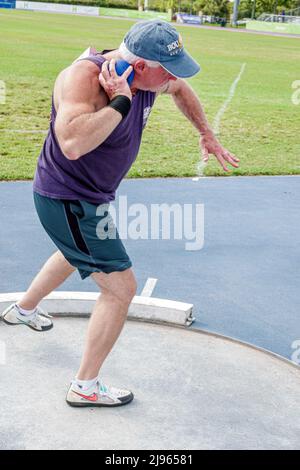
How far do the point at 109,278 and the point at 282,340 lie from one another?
1752 mm

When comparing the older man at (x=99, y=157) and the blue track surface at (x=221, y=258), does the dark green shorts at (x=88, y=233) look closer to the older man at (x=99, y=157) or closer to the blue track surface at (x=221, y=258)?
the older man at (x=99, y=157)

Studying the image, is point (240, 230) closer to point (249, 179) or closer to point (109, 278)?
point (249, 179)

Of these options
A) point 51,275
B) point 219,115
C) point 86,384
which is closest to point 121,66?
point 51,275

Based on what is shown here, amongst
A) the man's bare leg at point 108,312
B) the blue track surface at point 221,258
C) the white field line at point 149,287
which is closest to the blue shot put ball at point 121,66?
the man's bare leg at point 108,312

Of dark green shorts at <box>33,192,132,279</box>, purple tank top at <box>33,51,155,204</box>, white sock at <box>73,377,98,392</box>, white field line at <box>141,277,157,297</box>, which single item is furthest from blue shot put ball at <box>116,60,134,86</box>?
white field line at <box>141,277,157,297</box>

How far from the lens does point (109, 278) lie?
376 centimetres

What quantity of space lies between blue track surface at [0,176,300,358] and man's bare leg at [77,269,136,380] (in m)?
1.46

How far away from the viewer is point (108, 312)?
3.78m

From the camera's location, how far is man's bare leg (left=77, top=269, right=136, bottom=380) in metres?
3.77

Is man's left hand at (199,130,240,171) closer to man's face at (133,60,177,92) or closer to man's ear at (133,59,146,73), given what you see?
man's face at (133,60,177,92)

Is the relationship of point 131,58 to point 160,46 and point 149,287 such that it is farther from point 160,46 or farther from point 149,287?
point 149,287

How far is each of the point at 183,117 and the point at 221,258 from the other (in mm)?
8572

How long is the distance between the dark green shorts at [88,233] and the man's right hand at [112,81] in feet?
2.02
